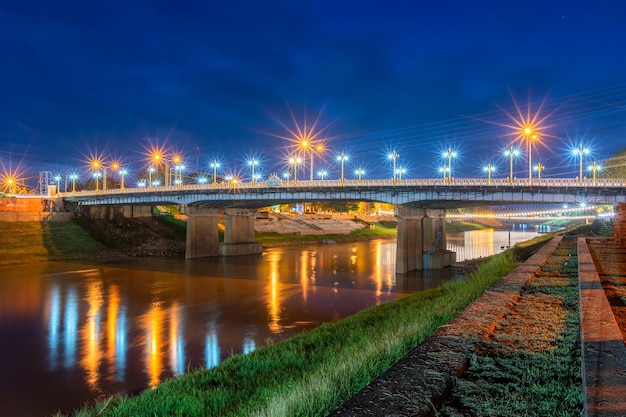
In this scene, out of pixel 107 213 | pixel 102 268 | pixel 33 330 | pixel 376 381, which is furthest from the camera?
pixel 107 213

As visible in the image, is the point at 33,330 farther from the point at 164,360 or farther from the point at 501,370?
the point at 501,370

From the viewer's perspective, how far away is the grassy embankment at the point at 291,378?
596 centimetres

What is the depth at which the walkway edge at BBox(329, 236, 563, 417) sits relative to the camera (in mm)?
4758

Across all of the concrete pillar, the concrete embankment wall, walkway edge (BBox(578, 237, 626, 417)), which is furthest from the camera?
the concrete embankment wall

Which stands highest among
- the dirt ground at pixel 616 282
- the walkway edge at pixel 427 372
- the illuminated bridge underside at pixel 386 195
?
the illuminated bridge underside at pixel 386 195

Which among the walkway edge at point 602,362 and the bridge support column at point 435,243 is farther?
the bridge support column at point 435,243

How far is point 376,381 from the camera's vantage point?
560 cm

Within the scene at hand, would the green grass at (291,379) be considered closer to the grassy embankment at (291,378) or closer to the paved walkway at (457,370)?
the grassy embankment at (291,378)

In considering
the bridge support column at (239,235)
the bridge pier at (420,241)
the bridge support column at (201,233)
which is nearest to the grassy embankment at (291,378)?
the bridge pier at (420,241)

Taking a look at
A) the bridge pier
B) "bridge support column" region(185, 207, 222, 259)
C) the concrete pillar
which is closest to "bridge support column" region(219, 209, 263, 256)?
"bridge support column" region(185, 207, 222, 259)

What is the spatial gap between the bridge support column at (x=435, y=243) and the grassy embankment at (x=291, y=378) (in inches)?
1526

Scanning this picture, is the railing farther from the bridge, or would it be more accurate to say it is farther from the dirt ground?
the dirt ground

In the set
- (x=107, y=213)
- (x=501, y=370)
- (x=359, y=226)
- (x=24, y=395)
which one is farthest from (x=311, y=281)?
(x=359, y=226)

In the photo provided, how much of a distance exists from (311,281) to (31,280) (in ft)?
86.3
